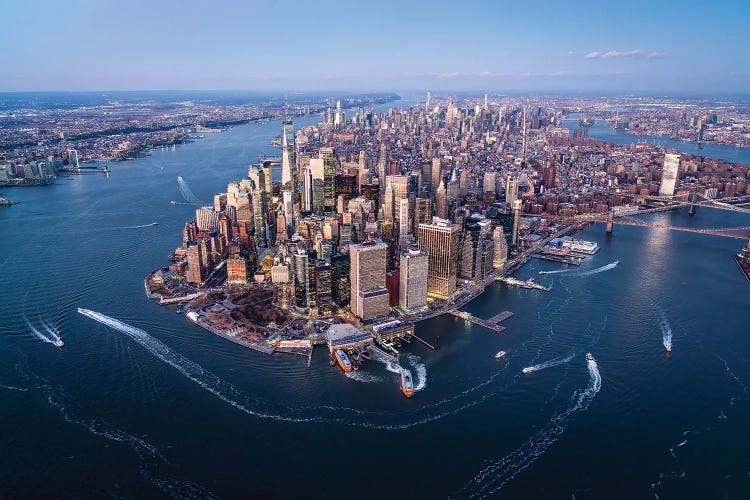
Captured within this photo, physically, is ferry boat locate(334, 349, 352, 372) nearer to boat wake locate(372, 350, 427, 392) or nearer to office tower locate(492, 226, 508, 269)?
boat wake locate(372, 350, 427, 392)

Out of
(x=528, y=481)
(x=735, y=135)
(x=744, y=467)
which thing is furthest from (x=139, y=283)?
(x=735, y=135)

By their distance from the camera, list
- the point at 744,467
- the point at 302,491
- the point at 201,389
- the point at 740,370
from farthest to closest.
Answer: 1. the point at 740,370
2. the point at 201,389
3. the point at 744,467
4. the point at 302,491

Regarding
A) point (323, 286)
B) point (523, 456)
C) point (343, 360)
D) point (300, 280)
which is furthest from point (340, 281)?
point (523, 456)

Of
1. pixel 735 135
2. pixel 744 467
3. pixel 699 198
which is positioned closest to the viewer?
pixel 744 467

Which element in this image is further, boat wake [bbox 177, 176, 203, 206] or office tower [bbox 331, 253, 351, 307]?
boat wake [bbox 177, 176, 203, 206]

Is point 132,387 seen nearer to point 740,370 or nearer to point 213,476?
point 213,476

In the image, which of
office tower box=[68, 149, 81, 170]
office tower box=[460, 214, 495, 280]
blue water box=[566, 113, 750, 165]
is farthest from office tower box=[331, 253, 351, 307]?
blue water box=[566, 113, 750, 165]

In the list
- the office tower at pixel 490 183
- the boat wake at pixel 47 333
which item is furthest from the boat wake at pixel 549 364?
the office tower at pixel 490 183

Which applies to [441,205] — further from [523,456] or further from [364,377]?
[523,456]
